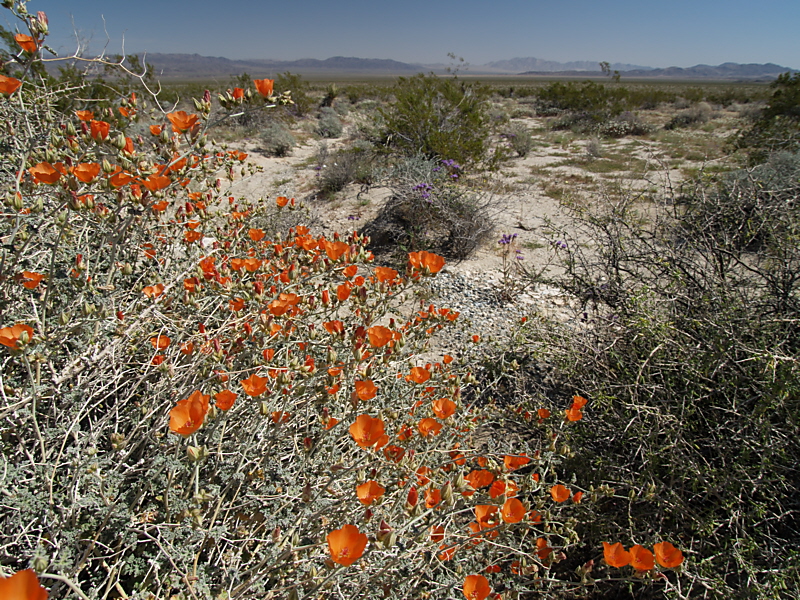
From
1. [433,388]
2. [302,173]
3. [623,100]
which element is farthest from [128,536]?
[623,100]

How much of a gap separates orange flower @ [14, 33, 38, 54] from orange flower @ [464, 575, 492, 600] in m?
1.94

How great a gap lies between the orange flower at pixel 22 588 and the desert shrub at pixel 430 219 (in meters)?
4.12

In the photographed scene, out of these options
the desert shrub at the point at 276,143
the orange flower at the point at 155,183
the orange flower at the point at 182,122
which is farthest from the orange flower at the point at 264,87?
the desert shrub at the point at 276,143

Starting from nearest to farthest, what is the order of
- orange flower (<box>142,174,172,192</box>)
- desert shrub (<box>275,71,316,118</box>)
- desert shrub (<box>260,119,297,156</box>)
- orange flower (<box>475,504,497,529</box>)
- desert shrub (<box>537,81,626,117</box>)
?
1. orange flower (<box>475,504,497,529</box>)
2. orange flower (<box>142,174,172,192</box>)
3. desert shrub (<box>260,119,297,156</box>)
4. desert shrub (<box>537,81,626,117</box>)
5. desert shrub (<box>275,71,316,118</box>)

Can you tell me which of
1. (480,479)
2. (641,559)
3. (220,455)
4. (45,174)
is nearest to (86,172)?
(45,174)

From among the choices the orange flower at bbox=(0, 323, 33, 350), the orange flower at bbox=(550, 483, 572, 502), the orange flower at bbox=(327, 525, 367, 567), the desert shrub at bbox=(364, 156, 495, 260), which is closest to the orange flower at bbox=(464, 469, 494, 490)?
the orange flower at bbox=(550, 483, 572, 502)

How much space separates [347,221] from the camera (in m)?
5.64

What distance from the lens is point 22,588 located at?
0.66m

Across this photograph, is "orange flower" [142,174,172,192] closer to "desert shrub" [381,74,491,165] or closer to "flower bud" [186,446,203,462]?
"flower bud" [186,446,203,462]

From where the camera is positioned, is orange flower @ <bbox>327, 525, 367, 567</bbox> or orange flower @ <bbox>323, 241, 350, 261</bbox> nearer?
orange flower @ <bbox>327, 525, 367, 567</bbox>

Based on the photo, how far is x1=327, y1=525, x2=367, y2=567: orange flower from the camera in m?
0.88

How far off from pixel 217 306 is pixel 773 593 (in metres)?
2.14

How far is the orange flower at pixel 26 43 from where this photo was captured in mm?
1147

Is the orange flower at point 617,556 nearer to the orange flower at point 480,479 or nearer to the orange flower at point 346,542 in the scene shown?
the orange flower at point 480,479
